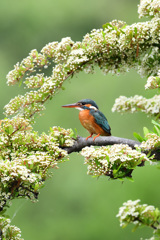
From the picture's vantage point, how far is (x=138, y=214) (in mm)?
2777

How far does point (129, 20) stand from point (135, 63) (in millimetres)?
15852

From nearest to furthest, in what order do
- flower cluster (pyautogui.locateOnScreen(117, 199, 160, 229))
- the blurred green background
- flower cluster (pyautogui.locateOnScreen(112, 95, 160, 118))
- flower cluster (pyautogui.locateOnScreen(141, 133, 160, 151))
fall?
flower cluster (pyautogui.locateOnScreen(117, 199, 160, 229)), flower cluster (pyautogui.locateOnScreen(141, 133, 160, 151)), flower cluster (pyautogui.locateOnScreen(112, 95, 160, 118)), the blurred green background

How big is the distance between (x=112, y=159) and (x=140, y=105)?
→ 1.66 m

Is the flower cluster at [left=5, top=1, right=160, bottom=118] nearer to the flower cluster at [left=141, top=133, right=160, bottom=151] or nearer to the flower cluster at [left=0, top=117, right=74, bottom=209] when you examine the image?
the flower cluster at [left=0, top=117, right=74, bottom=209]

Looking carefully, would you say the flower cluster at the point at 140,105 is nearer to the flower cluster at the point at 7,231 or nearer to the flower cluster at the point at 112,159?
the flower cluster at the point at 112,159

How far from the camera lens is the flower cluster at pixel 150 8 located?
4.01 meters

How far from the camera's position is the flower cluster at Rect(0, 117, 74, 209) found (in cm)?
322

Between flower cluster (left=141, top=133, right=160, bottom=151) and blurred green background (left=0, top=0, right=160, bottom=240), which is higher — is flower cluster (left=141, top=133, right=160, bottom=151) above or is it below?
below

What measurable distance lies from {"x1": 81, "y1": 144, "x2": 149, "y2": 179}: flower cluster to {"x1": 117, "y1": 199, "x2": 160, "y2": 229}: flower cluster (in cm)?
51

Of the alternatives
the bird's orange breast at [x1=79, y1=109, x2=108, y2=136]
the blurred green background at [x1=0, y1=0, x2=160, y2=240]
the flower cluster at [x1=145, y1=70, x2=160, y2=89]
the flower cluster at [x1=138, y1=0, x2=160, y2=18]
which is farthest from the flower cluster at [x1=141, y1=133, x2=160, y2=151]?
the blurred green background at [x1=0, y1=0, x2=160, y2=240]

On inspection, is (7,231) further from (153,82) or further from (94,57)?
(94,57)

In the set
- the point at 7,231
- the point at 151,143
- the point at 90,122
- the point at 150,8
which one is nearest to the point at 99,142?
the point at 90,122

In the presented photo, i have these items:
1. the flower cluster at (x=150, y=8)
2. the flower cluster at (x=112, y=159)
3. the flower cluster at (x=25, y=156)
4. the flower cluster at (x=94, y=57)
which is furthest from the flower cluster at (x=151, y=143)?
the flower cluster at (x=150, y=8)

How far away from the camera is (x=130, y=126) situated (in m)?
14.7
